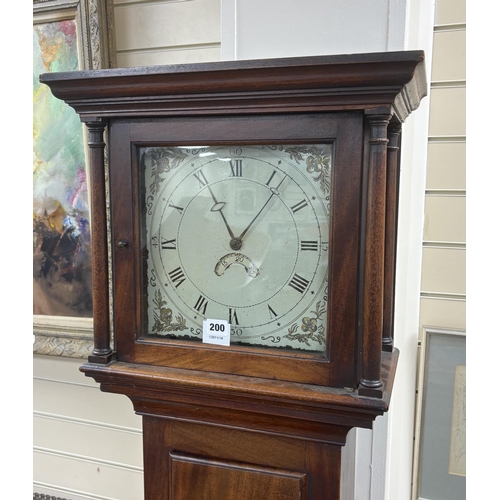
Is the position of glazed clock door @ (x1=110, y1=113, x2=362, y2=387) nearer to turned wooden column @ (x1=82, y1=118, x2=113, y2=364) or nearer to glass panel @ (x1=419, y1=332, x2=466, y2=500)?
turned wooden column @ (x1=82, y1=118, x2=113, y2=364)

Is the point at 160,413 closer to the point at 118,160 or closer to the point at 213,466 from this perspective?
the point at 213,466

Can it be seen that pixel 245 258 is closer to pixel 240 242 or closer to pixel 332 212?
pixel 240 242

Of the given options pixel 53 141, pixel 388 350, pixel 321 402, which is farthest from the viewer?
pixel 53 141

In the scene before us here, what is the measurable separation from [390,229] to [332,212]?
235mm

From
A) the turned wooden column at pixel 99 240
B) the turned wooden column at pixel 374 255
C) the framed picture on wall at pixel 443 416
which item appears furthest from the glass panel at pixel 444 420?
the turned wooden column at pixel 99 240

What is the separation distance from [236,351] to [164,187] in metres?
0.26

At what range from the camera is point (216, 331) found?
0.71 metres

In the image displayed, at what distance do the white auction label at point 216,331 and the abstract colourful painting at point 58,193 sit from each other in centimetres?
69

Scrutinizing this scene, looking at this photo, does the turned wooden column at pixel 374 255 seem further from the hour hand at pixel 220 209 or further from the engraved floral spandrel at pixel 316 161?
the hour hand at pixel 220 209

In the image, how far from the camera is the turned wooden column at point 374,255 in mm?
603

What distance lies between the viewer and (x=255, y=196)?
0.68 meters

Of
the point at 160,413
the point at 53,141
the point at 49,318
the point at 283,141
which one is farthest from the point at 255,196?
the point at 49,318

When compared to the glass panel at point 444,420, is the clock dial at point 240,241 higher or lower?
higher

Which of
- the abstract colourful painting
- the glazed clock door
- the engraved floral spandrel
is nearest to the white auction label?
the glazed clock door
